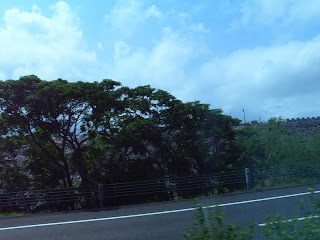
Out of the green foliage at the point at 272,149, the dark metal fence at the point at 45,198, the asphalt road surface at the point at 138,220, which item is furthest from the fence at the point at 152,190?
the asphalt road surface at the point at 138,220

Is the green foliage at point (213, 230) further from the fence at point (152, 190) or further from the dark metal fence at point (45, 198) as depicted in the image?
the dark metal fence at point (45, 198)

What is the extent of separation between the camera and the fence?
1312cm

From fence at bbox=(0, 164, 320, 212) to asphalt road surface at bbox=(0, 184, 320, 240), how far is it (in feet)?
6.66

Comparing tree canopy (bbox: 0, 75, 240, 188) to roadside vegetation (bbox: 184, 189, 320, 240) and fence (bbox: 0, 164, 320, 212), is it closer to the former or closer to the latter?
fence (bbox: 0, 164, 320, 212)

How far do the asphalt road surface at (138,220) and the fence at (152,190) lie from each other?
79.9 inches

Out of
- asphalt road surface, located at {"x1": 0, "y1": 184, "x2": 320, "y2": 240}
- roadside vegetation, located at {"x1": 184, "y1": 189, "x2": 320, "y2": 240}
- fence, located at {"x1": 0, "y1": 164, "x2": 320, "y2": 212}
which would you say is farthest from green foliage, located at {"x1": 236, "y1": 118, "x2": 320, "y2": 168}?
roadside vegetation, located at {"x1": 184, "y1": 189, "x2": 320, "y2": 240}

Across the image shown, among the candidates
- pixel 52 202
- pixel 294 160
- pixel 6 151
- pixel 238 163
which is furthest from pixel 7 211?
pixel 294 160

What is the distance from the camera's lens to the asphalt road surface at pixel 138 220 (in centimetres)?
807

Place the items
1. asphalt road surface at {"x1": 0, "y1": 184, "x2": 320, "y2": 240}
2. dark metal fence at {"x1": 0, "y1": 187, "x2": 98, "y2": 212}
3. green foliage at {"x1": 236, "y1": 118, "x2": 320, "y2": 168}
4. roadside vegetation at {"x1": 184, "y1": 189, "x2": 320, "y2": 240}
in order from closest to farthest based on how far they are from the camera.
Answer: roadside vegetation at {"x1": 184, "y1": 189, "x2": 320, "y2": 240} < asphalt road surface at {"x1": 0, "y1": 184, "x2": 320, "y2": 240} < dark metal fence at {"x1": 0, "y1": 187, "x2": 98, "y2": 212} < green foliage at {"x1": 236, "y1": 118, "x2": 320, "y2": 168}

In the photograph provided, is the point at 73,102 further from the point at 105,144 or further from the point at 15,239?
the point at 15,239

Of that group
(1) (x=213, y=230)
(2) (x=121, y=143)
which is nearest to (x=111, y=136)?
(2) (x=121, y=143)

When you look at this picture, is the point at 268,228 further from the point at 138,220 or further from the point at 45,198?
the point at 45,198

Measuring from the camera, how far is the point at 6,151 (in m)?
15.7

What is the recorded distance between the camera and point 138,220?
948 cm
